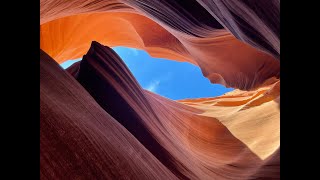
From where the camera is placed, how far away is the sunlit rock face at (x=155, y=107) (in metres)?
1.52

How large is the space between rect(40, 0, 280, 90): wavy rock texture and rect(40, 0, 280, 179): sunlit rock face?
A: 12mm

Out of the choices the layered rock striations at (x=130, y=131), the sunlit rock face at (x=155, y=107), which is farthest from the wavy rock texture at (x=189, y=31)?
the layered rock striations at (x=130, y=131)

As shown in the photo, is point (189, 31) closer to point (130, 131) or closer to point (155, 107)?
point (155, 107)

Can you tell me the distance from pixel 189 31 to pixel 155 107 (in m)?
1.01

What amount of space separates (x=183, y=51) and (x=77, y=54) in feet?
8.49

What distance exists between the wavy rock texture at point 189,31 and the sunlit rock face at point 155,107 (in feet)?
0.04

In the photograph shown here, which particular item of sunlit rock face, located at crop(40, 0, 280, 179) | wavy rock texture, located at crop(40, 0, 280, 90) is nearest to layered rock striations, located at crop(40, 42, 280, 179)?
sunlit rock face, located at crop(40, 0, 280, 179)

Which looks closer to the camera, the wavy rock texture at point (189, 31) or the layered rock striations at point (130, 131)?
the layered rock striations at point (130, 131)

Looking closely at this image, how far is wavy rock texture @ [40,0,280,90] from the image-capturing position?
2.47 m

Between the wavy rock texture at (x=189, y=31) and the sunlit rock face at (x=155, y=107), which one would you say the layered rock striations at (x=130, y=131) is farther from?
the wavy rock texture at (x=189, y=31)

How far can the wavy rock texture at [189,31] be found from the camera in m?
2.47

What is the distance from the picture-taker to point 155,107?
3410mm

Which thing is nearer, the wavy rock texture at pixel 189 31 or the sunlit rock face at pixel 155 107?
the sunlit rock face at pixel 155 107
